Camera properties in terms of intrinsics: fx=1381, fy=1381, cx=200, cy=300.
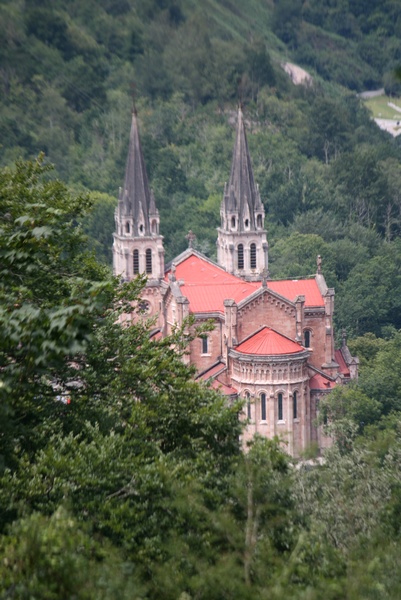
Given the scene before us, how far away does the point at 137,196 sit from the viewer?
68.1 metres

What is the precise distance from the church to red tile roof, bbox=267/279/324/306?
0.15 feet

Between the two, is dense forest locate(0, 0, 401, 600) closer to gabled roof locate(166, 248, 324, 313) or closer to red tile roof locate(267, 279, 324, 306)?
red tile roof locate(267, 279, 324, 306)

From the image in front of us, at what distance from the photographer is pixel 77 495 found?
23.2 metres

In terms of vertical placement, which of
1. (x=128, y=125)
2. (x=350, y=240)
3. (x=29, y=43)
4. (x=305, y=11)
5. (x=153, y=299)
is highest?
(x=305, y=11)

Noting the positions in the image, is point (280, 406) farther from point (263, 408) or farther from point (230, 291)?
point (230, 291)

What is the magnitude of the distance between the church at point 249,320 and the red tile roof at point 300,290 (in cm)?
4

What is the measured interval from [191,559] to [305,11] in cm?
14862

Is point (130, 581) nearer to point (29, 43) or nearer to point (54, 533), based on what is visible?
point (54, 533)

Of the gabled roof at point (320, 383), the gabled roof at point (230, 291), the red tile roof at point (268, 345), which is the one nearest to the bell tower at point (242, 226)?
the gabled roof at point (230, 291)

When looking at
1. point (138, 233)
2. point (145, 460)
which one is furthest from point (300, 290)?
point (145, 460)

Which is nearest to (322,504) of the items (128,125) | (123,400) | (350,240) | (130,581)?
(123,400)

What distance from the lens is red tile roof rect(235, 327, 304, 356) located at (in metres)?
56.4

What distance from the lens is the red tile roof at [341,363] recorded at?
6175 cm

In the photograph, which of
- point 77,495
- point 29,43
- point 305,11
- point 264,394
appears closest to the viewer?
point 77,495
